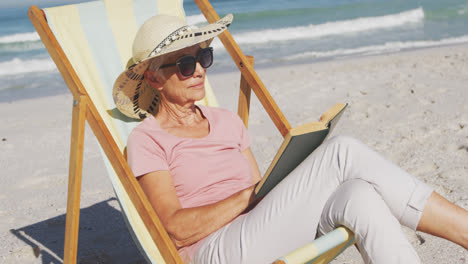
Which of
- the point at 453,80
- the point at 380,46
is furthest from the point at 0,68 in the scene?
the point at 453,80

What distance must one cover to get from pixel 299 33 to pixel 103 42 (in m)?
10.7

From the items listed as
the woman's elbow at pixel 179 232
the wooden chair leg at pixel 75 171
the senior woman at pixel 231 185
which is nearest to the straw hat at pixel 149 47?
the senior woman at pixel 231 185

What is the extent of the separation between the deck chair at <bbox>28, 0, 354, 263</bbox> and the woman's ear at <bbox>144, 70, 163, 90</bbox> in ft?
0.97

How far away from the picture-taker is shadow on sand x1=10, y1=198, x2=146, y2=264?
336cm

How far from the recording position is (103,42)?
3010 mm

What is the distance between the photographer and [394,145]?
4.72 metres

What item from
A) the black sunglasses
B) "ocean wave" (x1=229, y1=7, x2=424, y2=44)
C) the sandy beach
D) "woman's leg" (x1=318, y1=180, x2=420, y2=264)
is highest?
the black sunglasses

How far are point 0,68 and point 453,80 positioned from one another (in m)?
8.29

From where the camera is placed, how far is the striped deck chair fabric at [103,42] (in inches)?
112

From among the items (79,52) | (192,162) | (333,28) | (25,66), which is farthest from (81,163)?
(333,28)

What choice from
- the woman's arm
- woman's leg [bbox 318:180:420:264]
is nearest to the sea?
the woman's arm

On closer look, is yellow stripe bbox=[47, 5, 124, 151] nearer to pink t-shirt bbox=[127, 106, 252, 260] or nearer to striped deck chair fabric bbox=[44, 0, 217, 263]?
striped deck chair fabric bbox=[44, 0, 217, 263]

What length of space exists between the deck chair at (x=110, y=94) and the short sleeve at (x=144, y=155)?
10 cm

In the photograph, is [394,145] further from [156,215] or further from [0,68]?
[0,68]
